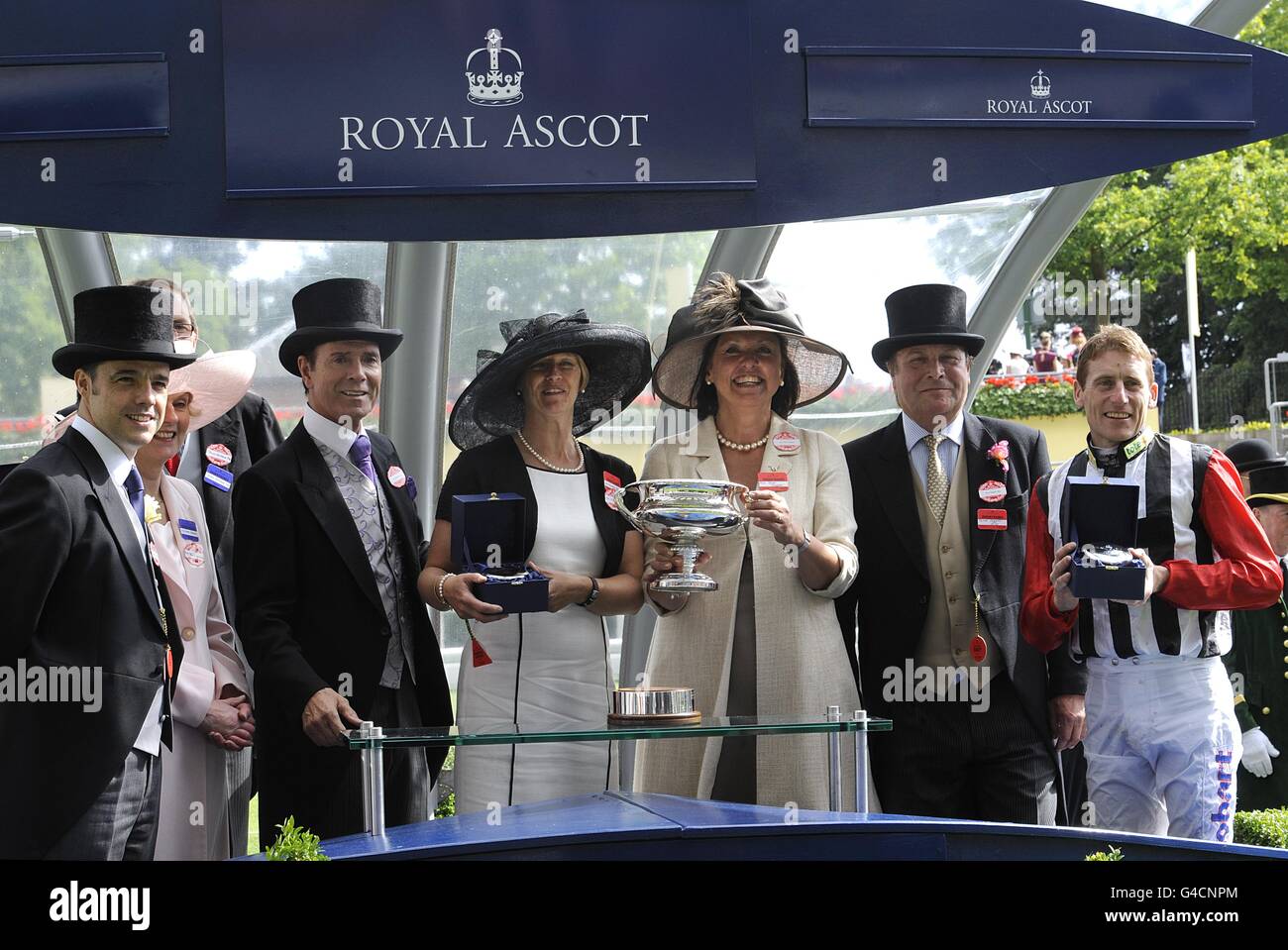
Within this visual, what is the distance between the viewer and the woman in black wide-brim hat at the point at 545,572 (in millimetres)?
5125

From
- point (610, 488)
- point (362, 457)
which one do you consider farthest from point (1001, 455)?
point (362, 457)

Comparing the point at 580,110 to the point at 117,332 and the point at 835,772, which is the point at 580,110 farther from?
the point at 835,772

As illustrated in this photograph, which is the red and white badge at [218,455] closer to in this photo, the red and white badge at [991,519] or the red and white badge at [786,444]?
the red and white badge at [786,444]

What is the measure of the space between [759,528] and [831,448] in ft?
1.40

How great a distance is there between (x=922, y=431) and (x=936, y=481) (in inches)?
8.1

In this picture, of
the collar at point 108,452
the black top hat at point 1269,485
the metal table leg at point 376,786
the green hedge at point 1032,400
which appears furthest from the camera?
the green hedge at point 1032,400

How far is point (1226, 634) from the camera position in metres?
5.41

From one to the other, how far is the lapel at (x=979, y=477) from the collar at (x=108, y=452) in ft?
9.67

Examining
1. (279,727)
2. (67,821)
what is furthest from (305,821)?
(67,821)

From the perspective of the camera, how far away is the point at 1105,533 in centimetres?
510

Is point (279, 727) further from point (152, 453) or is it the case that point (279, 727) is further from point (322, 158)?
point (322, 158)

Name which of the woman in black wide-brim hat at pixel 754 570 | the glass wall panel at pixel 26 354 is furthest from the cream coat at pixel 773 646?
the glass wall panel at pixel 26 354

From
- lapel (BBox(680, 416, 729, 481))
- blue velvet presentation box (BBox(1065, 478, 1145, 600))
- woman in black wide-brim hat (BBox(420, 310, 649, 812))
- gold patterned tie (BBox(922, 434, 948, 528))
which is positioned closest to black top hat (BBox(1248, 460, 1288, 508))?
gold patterned tie (BBox(922, 434, 948, 528))

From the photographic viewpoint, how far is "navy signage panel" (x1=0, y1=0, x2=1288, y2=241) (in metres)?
5.23
